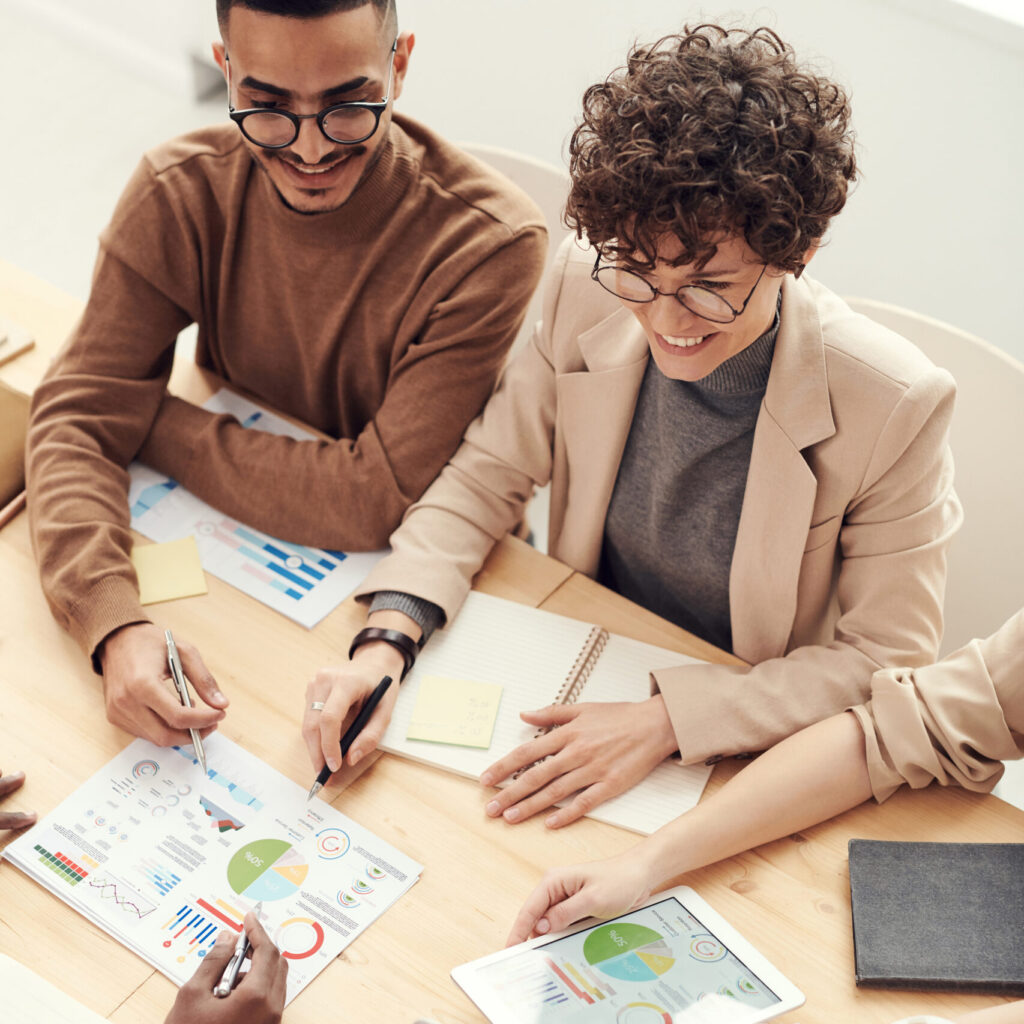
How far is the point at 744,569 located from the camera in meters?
1.43

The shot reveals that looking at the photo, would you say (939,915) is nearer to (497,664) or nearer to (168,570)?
(497,664)

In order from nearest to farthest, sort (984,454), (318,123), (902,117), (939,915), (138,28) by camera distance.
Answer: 1. (939,915)
2. (318,123)
3. (984,454)
4. (902,117)
5. (138,28)

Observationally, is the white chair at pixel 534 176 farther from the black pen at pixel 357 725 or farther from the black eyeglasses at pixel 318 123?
the black pen at pixel 357 725

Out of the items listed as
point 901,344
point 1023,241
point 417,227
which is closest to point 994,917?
point 901,344

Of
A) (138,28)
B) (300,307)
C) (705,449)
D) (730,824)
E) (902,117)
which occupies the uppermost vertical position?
(902,117)

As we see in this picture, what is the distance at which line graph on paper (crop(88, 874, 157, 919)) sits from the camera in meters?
1.12

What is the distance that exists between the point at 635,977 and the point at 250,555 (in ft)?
2.54

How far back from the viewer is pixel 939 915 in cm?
113

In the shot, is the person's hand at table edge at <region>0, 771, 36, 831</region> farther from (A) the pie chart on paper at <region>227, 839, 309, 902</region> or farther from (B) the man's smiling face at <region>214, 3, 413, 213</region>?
(B) the man's smiling face at <region>214, 3, 413, 213</region>

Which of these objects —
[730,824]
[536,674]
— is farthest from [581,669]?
[730,824]

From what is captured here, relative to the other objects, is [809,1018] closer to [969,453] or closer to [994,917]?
[994,917]

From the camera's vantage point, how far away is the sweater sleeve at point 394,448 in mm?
1522

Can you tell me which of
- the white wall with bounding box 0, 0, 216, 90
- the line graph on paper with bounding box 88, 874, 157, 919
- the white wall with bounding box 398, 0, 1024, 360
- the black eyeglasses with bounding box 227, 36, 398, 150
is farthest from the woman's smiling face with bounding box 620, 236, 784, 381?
the white wall with bounding box 0, 0, 216, 90

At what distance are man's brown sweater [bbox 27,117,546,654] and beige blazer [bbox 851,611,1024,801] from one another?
2.31 feet
